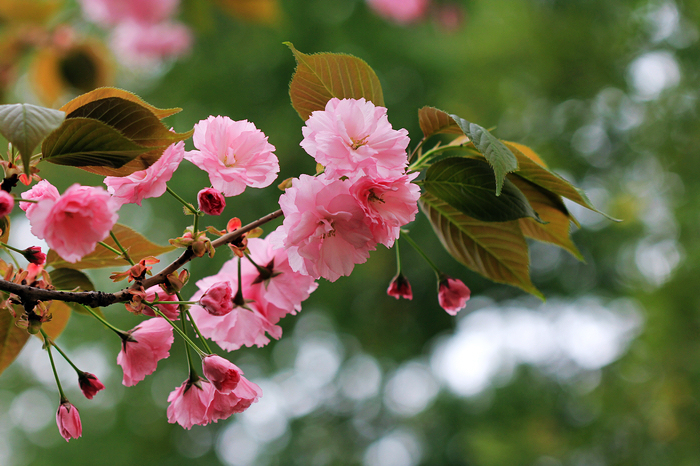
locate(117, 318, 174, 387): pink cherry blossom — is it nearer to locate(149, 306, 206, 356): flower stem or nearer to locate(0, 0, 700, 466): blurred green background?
locate(149, 306, 206, 356): flower stem

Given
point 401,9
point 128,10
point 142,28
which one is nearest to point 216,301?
point 128,10

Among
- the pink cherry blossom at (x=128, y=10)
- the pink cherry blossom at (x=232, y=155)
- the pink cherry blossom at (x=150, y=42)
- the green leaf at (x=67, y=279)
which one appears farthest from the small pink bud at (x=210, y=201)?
the pink cherry blossom at (x=150, y=42)

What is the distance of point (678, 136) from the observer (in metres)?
2.36

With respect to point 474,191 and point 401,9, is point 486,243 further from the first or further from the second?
point 401,9

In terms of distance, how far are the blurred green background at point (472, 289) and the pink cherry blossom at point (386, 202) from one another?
1.84 metres

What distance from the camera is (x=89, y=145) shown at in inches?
10.0

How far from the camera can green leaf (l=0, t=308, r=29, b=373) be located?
32 cm

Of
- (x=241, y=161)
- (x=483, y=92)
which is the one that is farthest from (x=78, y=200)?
(x=483, y=92)

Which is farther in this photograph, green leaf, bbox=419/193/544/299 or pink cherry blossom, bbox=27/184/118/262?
green leaf, bbox=419/193/544/299

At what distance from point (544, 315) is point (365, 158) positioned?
2.76m

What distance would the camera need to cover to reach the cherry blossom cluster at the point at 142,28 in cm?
154

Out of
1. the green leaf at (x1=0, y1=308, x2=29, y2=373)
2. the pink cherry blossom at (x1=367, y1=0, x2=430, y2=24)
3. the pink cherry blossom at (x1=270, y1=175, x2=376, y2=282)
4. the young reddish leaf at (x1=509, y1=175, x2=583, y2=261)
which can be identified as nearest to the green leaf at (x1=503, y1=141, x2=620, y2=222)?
the young reddish leaf at (x1=509, y1=175, x2=583, y2=261)

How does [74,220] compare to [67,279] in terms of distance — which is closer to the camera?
[74,220]

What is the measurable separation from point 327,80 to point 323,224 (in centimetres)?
11
